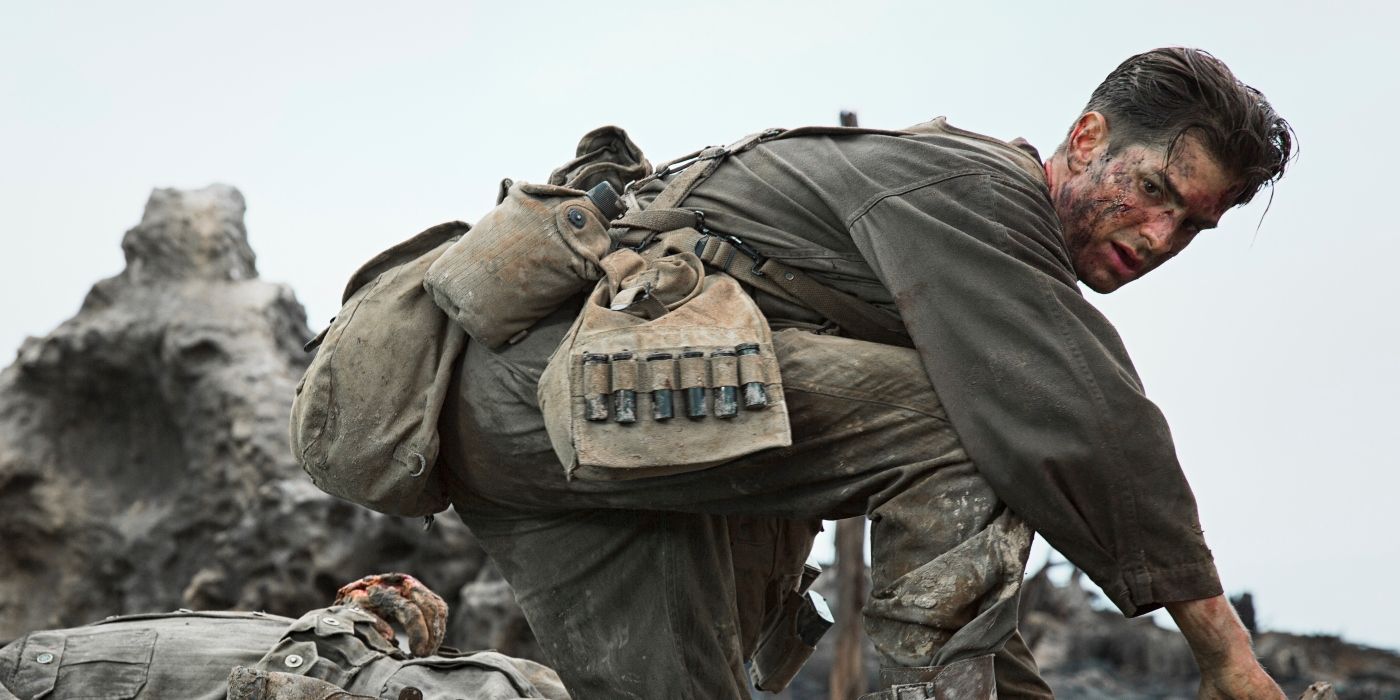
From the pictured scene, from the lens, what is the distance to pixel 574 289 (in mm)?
3277

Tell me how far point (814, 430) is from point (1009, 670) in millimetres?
760

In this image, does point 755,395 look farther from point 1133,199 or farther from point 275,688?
point 275,688

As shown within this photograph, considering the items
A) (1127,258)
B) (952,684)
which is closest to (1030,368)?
(1127,258)

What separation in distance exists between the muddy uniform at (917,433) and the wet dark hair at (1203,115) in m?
0.23

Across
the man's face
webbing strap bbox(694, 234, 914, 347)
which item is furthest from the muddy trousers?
the man's face

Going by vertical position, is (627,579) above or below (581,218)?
below

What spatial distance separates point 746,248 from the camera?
10.8 ft

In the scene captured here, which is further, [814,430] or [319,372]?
[319,372]

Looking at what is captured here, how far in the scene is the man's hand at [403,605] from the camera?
15.3 ft

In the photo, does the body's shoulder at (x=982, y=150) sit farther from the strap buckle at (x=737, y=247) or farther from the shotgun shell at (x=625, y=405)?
the shotgun shell at (x=625, y=405)

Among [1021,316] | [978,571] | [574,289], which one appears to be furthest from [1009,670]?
[574,289]

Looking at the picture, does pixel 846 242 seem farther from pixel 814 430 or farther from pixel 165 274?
pixel 165 274

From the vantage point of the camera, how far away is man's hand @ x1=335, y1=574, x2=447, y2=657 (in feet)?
15.3

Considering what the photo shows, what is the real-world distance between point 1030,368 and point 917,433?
241 mm
